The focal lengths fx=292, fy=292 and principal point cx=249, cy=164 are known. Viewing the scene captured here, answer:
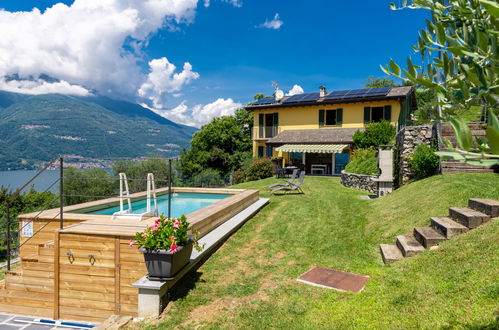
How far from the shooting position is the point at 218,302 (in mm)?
5195

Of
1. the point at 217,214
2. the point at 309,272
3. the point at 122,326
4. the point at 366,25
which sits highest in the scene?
the point at 366,25

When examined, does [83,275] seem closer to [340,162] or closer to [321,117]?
[340,162]

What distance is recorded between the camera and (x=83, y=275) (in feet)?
21.8

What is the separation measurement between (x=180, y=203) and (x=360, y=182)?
32.9 ft

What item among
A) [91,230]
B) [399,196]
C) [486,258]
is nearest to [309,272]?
[486,258]

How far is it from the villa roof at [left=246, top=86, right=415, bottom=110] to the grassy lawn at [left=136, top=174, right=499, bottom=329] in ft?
56.2

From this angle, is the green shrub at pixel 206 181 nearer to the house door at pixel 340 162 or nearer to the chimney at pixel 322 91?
the house door at pixel 340 162

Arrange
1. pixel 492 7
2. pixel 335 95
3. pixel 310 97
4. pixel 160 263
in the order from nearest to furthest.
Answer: pixel 492 7 < pixel 160 263 < pixel 335 95 < pixel 310 97

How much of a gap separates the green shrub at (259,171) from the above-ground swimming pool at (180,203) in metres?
8.71

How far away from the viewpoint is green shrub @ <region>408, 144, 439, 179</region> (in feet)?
39.1

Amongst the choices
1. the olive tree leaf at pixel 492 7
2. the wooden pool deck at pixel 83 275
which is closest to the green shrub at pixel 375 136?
the wooden pool deck at pixel 83 275

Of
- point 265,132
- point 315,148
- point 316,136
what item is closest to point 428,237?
point 315,148

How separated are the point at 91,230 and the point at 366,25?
127ft

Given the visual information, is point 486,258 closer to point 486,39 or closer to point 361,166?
point 486,39
